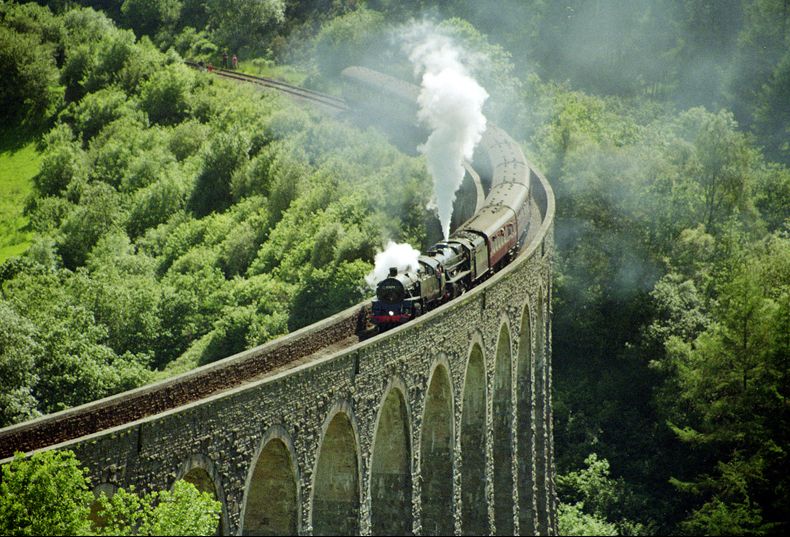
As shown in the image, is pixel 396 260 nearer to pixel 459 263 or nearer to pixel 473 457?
pixel 459 263

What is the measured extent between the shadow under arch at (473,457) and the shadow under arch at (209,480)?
47.5 feet

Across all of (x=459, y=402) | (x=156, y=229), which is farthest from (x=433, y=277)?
(x=156, y=229)

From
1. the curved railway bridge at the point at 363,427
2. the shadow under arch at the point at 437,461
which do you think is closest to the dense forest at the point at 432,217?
the curved railway bridge at the point at 363,427

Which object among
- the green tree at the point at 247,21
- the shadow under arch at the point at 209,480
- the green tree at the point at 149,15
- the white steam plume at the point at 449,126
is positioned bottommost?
the shadow under arch at the point at 209,480

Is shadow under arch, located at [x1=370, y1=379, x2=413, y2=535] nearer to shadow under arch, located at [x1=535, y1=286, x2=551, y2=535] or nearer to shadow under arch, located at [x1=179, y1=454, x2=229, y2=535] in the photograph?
shadow under arch, located at [x1=179, y1=454, x2=229, y2=535]

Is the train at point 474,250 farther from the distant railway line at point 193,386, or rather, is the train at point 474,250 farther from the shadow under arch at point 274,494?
the shadow under arch at point 274,494

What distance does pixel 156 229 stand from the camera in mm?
62531

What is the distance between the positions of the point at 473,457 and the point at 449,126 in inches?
941

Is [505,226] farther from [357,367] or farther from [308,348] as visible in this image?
[357,367]

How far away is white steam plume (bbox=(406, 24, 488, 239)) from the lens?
176 ft

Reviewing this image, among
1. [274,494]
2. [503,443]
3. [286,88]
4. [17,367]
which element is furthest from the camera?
[286,88]

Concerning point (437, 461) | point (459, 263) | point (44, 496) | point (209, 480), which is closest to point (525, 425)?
point (437, 461)

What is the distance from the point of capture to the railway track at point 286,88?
72.7 metres

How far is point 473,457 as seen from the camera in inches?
1475
